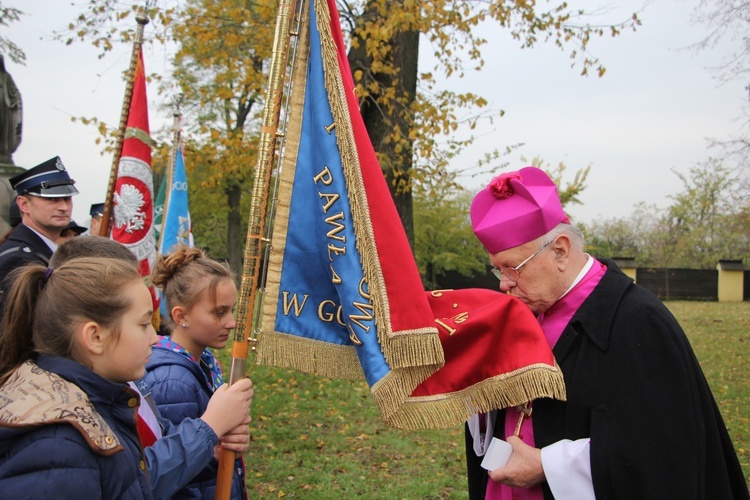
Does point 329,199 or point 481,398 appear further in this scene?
point 329,199

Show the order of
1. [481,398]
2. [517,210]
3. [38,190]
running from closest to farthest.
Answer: [481,398] → [517,210] → [38,190]

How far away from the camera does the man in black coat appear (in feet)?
7.13

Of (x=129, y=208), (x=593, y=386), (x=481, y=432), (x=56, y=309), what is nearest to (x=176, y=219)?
(x=129, y=208)

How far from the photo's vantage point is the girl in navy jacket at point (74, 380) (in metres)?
1.61

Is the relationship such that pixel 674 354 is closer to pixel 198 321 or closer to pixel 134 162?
pixel 198 321

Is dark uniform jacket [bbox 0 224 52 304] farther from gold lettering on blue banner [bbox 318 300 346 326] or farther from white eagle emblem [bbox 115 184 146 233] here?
gold lettering on blue banner [bbox 318 300 346 326]

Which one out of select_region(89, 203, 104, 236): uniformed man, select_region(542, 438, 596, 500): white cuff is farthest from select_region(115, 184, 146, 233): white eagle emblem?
select_region(542, 438, 596, 500): white cuff

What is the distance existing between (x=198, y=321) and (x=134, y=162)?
3.55 m

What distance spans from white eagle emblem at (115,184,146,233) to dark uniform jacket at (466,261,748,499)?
466cm

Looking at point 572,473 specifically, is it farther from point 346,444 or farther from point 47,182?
point 346,444

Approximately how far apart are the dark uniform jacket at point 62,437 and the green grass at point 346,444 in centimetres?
233

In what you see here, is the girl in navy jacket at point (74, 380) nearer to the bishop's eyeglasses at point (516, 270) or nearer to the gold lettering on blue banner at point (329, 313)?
the gold lettering on blue banner at point (329, 313)

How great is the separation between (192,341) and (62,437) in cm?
124

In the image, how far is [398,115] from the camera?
9.44 m
